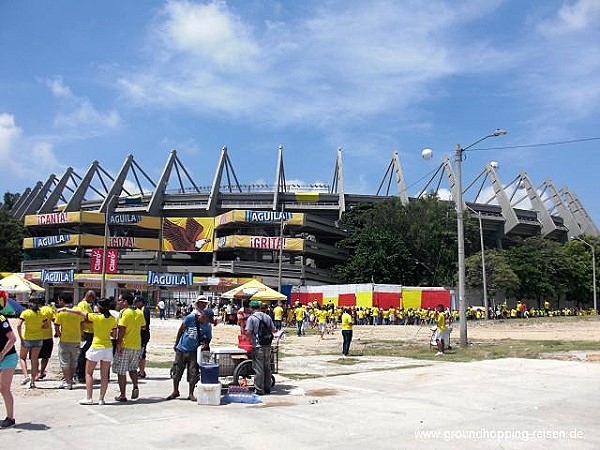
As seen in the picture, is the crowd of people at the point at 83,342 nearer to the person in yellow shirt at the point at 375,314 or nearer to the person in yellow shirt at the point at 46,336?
the person in yellow shirt at the point at 46,336

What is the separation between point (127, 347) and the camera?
33.0ft

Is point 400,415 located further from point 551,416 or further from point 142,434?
point 142,434

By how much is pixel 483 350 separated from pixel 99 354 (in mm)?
14159

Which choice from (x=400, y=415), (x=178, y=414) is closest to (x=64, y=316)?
(x=178, y=414)

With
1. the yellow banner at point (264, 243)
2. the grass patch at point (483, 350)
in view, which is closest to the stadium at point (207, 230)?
the yellow banner at point (264, 243)

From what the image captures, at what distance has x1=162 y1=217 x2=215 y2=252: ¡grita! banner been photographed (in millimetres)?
78000

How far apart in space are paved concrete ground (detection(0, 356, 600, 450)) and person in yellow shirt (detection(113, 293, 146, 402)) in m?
0.36

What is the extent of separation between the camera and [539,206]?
3669 inches

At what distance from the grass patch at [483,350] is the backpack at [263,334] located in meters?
8.11

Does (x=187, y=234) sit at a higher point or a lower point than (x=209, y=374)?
higher

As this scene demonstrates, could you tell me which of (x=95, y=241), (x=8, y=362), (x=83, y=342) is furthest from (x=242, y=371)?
(x=95, y=241)

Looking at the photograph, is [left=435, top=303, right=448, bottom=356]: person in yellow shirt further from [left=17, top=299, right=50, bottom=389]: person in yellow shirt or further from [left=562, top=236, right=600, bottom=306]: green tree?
[left=562, top=236, right=600, bottom=306]: green tree

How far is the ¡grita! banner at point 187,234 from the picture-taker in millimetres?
78000

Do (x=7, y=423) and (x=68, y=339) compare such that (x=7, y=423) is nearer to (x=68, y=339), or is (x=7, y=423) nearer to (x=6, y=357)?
(x=6, y=357)
